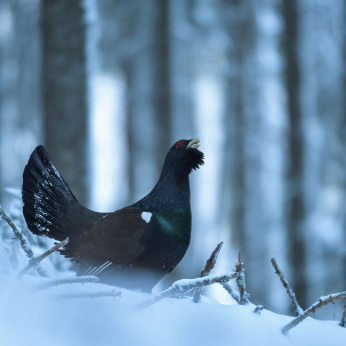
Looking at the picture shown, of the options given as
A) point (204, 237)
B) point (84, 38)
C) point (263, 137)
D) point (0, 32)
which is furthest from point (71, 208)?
point (204, 237)

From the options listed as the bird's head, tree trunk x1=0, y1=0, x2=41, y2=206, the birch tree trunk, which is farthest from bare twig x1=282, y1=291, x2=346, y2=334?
tree trunk x1=0, y1=0, x2=41, y2=206

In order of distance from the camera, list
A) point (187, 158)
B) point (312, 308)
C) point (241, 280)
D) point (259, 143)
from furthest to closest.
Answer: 1. point (259, 143)
2. point (187, 158)
3. point (241, 280)
4. point (312, 308)

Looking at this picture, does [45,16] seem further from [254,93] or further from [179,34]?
[179,34]

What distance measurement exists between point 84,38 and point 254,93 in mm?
4751

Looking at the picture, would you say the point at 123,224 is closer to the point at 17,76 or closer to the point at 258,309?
the point at 258,309

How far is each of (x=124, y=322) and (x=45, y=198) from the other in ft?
5.43

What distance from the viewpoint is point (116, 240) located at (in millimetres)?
2391

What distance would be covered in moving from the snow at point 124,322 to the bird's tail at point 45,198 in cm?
131

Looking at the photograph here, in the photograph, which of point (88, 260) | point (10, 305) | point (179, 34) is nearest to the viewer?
point (10, 305)

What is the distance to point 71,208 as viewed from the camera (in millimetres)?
2742

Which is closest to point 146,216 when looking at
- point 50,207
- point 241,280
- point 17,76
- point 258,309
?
point 50,207

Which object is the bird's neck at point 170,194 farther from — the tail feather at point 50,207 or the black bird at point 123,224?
the tail feather at point 50,207

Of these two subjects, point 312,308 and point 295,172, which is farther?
point 295,172

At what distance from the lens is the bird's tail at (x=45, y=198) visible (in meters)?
2.55
